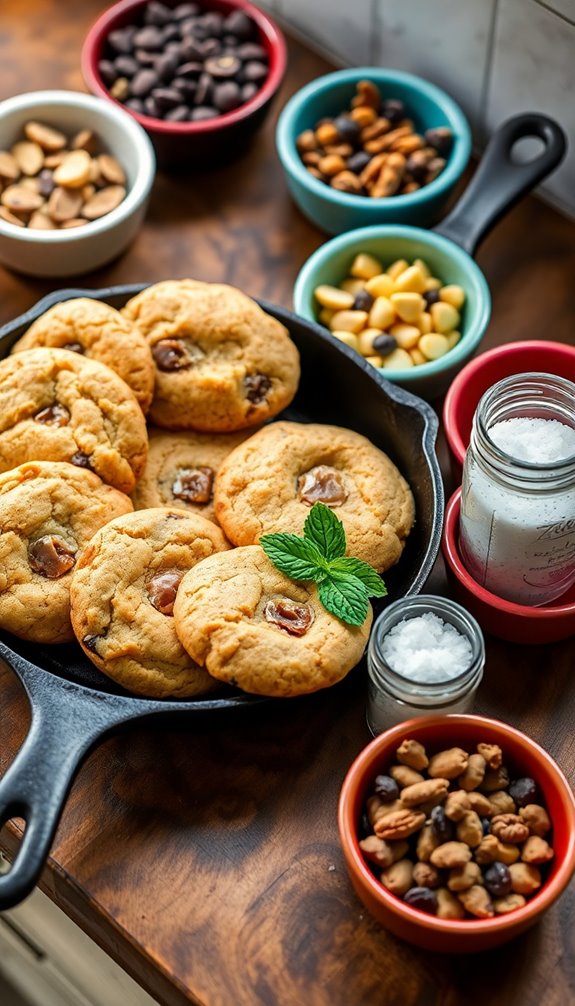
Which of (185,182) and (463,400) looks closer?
(463,400)

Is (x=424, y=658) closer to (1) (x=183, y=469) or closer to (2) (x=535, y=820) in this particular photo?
(2) (x=535, y=820)

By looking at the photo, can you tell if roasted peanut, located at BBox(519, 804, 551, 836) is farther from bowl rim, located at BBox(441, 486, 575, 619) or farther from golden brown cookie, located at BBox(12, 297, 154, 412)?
golden brown cookie, located at BBox(12, 297, 154, 412)

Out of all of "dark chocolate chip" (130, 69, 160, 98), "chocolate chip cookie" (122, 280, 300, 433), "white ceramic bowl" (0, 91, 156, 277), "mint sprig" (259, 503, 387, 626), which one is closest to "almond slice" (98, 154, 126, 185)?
"white ceramic bowl" (0, 91, 156, 277)

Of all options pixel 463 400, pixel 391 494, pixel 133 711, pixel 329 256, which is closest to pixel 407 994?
pixel 133 711

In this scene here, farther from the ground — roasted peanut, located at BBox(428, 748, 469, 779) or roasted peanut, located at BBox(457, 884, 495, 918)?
roasted peanut, located at BBox(428, 748, 469, 779)

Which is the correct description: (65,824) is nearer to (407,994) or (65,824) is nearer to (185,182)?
(407,994)

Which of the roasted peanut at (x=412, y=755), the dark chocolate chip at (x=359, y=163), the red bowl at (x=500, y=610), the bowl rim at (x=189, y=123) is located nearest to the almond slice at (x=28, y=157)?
the bowl rim at (x=189, y=123)
